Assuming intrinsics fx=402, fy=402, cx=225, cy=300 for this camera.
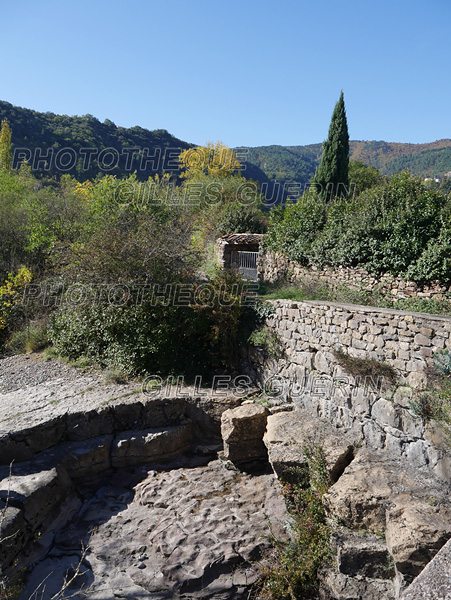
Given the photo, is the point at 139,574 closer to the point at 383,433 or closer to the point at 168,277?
the point at 383,433

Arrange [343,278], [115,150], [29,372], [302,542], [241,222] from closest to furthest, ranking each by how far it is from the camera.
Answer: [302,542], [29,372], [343,278], [241,222], [115,150]

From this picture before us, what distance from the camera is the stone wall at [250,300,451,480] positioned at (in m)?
6.42

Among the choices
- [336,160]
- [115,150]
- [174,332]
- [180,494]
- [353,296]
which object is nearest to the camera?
[180,494]

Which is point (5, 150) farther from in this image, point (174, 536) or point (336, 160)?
point (174, 536)

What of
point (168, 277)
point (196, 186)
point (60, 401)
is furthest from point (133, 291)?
point (196, 186)

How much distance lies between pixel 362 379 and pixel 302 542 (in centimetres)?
293

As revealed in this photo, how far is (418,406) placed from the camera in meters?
6.40

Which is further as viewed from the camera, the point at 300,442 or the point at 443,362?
the point at 300,442

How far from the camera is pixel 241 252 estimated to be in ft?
54.5

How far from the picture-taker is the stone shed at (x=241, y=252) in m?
16.4

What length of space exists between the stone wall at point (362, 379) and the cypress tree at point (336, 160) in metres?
11.4

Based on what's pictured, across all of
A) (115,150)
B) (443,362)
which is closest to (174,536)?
(443,362)

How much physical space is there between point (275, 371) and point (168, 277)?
3.75 metres

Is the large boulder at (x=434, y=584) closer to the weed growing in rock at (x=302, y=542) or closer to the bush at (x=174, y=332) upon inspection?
the weed growing in rock at (x=302, y=542)
